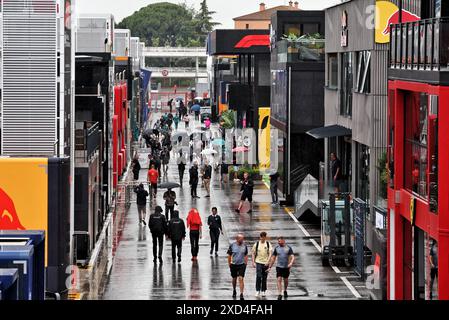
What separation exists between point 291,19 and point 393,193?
98.2ft

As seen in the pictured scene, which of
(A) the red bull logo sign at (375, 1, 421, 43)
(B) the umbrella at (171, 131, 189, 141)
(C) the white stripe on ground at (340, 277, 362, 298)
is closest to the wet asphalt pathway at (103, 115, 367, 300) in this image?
(C) the white stripe on ground at (340, 277, 362, 298)

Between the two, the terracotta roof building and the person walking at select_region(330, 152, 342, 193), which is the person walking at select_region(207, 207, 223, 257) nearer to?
the person walking at select_region(330, 152, 342, 193)

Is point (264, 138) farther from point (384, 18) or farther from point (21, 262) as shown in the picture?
point (21, 262)

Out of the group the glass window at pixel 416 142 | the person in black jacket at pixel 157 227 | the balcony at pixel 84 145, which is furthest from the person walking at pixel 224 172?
the glass window at pixel 416 142

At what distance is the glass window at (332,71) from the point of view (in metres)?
41.6

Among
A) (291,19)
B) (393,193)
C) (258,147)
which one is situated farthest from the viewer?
(258,147)

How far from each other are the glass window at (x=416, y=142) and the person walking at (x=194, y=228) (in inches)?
373

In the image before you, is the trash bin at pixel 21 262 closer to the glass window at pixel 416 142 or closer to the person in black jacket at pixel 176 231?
the glass window at pixel 416 142

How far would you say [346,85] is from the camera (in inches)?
1523

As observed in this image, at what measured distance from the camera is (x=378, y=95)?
32438 mm

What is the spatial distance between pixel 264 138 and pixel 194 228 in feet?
85.3
